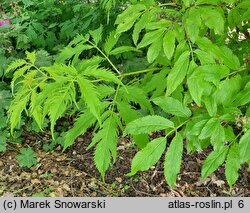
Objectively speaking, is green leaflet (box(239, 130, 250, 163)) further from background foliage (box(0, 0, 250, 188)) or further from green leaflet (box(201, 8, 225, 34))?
green leaflet (box(201, 8, 225, 34))

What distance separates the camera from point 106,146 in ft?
4.72

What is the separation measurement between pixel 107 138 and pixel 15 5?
239 centimetres

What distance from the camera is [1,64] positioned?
10.5 feet

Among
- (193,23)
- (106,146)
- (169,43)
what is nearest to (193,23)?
(193,23)

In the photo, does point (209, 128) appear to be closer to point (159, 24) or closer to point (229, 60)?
point (229, 60)

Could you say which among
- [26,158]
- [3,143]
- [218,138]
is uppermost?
[218,138]

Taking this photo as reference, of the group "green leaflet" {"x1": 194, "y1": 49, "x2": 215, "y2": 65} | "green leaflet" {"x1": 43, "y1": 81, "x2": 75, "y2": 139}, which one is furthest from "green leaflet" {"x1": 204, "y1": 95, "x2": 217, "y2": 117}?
"green leaflet" {"x1": 43, "y1": 81, "x2": 75, "y2": 139}

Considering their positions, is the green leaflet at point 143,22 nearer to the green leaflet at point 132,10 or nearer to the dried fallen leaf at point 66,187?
the green leaflet at point 132,10

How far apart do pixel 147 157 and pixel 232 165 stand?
0.98 ft

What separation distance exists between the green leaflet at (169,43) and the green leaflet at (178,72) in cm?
4

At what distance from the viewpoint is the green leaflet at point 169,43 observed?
132 cm

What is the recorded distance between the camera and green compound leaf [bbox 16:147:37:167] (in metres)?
3.07

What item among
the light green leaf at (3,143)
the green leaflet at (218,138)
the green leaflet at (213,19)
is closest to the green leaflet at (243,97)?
the green leaflet at (218,138)

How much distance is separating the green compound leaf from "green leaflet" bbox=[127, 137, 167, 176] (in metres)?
1.96
